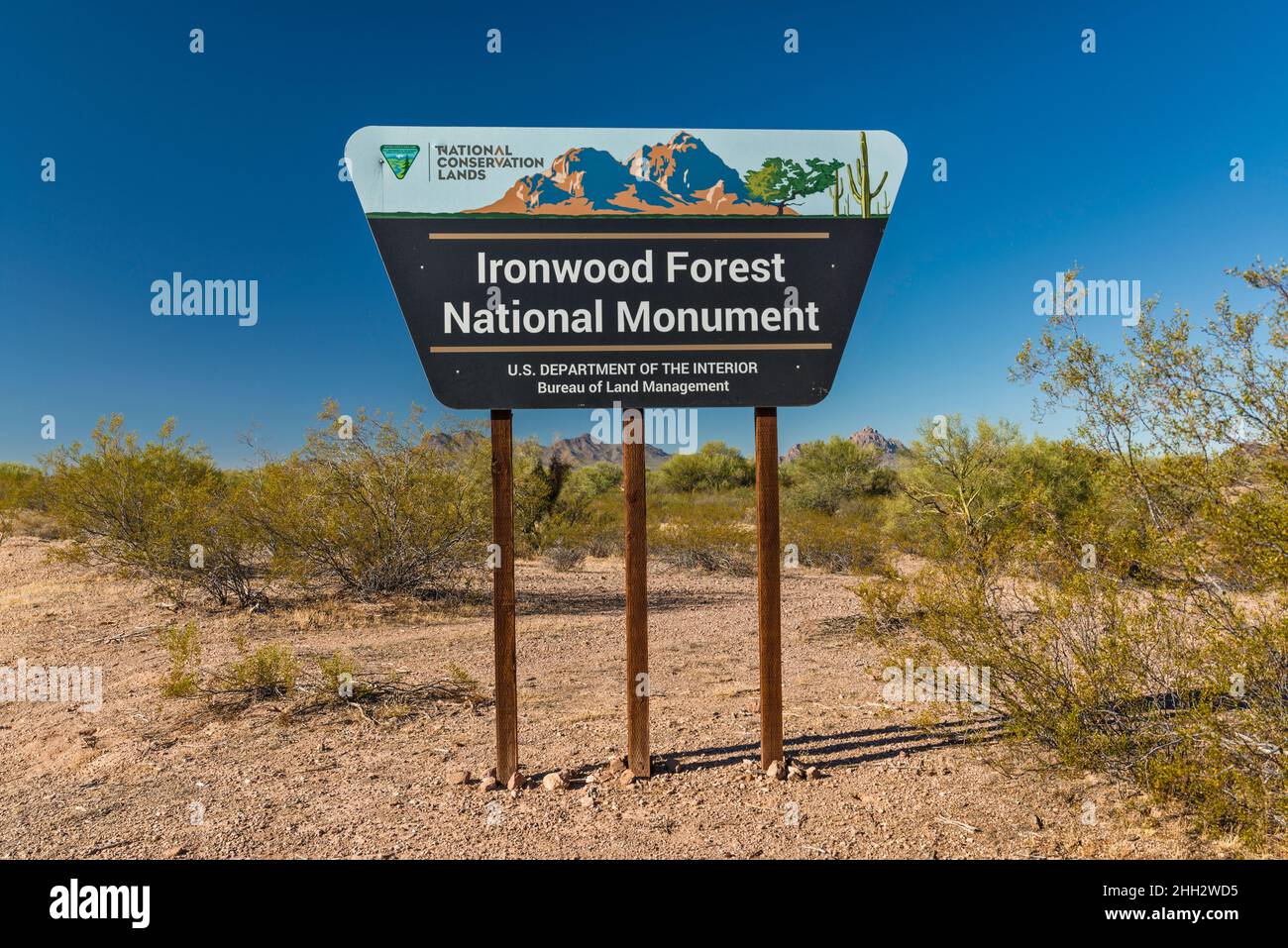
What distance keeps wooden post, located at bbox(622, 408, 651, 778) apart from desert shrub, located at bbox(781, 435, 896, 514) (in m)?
17.9

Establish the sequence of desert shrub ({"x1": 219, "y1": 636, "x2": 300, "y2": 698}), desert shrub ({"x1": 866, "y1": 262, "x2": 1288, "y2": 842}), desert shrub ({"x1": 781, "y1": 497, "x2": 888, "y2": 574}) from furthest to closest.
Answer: desert shrub ({"x1": 781, "y1": 497, "x2": 888, "y2": 574}) → desert shrub ({"x1": 219, "y1": 636, "x2": 300, "y2": 698}) → desert shrub ({"x1": 866, "y1": 262, "x2": 1288, "y2": 842})

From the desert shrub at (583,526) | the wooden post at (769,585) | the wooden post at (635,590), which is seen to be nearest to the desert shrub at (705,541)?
Result: the desert shrub at (583,526)

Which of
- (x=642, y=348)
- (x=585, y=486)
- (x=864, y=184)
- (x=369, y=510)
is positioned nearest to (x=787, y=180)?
(x=864, y=184)

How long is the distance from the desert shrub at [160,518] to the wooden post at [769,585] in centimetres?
769

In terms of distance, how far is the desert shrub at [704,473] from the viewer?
30078 millimetres

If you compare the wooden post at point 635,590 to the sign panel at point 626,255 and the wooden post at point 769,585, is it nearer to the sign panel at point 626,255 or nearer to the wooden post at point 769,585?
the sign panel at point 626,255

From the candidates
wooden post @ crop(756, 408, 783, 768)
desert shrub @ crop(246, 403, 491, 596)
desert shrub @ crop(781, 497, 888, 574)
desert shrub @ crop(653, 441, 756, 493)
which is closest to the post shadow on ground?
wooden post @ crop(756, 408, 783, 768)

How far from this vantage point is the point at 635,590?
425cm

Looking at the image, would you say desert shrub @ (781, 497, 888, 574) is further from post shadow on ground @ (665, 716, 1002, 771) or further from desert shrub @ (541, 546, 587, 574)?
post shadow on ground @ (665, 716, 1002, 771)

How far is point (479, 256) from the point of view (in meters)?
4.15

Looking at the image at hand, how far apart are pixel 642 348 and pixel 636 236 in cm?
64

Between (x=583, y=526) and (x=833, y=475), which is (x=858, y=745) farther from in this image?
(x=833, y=475)

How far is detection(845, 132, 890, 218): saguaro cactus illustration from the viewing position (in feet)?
14.0
